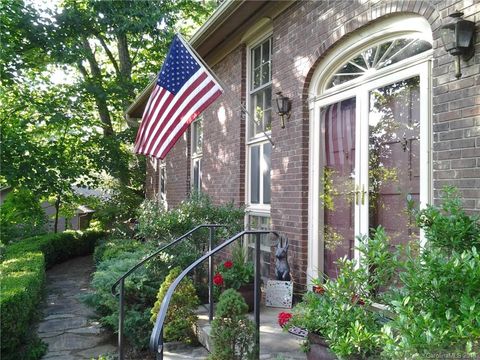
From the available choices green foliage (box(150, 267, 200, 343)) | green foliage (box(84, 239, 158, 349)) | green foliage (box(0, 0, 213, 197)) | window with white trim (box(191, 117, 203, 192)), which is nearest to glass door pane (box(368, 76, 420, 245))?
green foliage (box(150, 267, 200, 343))

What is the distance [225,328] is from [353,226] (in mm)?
1845

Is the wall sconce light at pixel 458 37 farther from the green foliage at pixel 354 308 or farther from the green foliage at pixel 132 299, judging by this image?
the green foliage at pixel 132 299

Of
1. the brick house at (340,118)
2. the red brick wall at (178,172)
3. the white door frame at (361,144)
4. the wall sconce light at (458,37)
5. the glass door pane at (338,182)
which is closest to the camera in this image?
the wall sconce light at (458,37)

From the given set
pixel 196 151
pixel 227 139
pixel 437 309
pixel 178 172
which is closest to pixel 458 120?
pixel 437 309

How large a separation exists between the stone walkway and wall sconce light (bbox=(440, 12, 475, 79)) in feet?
15.8

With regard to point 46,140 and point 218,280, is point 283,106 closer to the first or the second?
point 218,280

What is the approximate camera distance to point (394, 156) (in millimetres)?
3814

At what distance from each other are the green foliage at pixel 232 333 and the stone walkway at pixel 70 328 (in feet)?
8.98

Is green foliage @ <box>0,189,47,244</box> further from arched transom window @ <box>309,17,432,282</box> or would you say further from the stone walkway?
arched transom window @ <box>309,17,432,282</box>

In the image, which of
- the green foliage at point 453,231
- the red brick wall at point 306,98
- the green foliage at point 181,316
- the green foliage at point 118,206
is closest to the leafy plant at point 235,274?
the green foliage at point 181,316

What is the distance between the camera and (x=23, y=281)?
587cm

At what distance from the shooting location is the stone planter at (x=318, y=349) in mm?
2725

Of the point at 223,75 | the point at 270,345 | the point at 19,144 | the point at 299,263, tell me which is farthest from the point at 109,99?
the point at 270,345

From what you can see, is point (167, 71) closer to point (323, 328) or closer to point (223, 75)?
point (223, 75)
